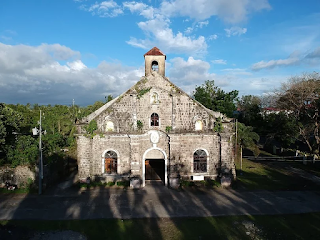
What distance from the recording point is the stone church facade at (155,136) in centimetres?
2067

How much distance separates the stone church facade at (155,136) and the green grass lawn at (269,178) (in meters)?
3.04

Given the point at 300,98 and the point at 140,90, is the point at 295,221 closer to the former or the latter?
the point at 140,90

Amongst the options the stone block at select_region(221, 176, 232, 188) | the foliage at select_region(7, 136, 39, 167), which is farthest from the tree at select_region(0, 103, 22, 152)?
the stone block at select_region(221, 176, 232, 188)

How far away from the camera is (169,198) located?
18.5 metres

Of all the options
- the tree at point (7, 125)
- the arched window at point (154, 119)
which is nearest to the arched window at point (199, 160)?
the arched window at point (154, 119)

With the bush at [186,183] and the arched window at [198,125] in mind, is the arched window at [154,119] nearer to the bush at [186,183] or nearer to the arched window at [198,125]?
the arched window at [198,125]

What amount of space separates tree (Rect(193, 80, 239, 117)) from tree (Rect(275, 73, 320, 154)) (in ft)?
32.7

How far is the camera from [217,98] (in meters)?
43.8

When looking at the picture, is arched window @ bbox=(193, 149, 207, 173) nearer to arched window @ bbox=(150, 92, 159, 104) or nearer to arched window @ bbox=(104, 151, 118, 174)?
arched window @ bbox=(150, 92, 159, 104)

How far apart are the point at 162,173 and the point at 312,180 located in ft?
49.1

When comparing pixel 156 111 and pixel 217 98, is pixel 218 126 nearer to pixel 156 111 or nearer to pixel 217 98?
pixel 156 111

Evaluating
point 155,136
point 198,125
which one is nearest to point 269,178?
point 198,125

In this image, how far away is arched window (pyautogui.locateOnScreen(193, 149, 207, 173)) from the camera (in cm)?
2114

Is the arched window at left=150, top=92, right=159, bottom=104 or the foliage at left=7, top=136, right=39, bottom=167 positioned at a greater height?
the arched window at left=150, top=92, right=159, bottom=104
